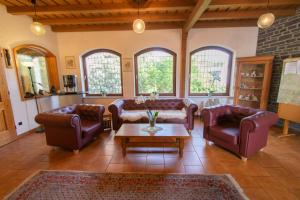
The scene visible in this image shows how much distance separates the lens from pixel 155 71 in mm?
5051

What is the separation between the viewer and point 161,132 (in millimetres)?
2568

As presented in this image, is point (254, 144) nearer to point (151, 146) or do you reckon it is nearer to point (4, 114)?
point (151, 146)

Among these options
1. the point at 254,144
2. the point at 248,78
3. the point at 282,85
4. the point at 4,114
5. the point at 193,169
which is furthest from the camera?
the point at 248,78

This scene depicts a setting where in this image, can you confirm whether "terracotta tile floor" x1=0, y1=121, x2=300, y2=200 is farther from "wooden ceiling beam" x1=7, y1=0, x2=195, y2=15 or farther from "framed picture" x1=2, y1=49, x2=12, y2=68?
"wooden ceiling beam" x1=7, y1=0, x2=195, y2=15

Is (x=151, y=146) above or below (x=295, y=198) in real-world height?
above

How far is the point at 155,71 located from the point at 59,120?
328cm

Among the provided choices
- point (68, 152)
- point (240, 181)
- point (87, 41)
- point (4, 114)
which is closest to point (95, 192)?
point (68, 152)

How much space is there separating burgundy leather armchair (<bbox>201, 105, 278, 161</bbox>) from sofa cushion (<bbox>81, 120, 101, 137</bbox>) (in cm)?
229

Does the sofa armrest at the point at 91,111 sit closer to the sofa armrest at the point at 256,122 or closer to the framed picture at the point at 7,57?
the framed picture at the point at 7,57

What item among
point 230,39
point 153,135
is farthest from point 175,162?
point 230,39

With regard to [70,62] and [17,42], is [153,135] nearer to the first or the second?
[17,42]

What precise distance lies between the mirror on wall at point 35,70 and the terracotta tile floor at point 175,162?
1.56m

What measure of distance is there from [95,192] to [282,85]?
4428mm

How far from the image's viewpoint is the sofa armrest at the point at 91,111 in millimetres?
3426
